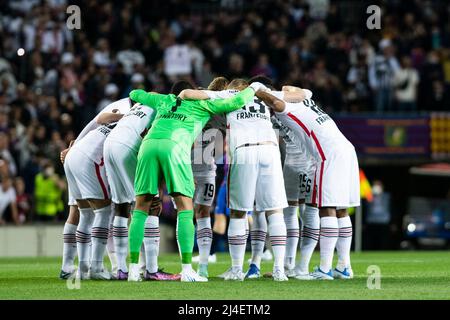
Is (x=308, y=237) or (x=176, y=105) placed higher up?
(x=176, y=105)

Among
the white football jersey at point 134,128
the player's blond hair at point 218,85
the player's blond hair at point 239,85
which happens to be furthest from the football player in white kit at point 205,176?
the white football jersey at point 134,128

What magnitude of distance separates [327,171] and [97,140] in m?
3.00

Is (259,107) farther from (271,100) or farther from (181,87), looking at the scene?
(181,87)

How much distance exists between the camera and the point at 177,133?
13.4 metres

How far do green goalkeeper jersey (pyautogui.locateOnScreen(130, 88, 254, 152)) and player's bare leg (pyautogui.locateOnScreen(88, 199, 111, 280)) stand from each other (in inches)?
55.3

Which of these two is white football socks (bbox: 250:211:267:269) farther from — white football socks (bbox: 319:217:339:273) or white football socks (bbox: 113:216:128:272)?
white football socks (bbox: 113:216:128:272)

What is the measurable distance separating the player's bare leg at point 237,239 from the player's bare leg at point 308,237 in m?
0.88

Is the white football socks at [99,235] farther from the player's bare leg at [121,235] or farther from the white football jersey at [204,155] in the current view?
the white football jersey at [204,155]

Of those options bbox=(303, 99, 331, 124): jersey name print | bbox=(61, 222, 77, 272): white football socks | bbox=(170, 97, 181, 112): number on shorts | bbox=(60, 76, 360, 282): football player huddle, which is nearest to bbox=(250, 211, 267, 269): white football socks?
bbox=(60, 76, 360, 282): football player huddle

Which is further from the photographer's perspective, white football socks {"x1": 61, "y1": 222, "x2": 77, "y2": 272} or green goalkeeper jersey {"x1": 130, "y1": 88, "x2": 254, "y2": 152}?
white football socks {"x1": 61, "y1": 222, "x2": 77, "y2": 272}

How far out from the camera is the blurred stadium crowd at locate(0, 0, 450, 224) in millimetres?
25562

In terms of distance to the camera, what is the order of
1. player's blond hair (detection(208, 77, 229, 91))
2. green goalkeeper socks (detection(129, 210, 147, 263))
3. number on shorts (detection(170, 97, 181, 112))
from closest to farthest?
green goalkeeper socks (detection(129, 210, 147, 263))
number on shorts (detection(170, 97, 181, 112))
player's blond hair (detection(208, 77, 229, 91))

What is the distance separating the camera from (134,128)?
1412cm

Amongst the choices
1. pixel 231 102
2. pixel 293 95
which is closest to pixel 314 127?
pixel 293 95
